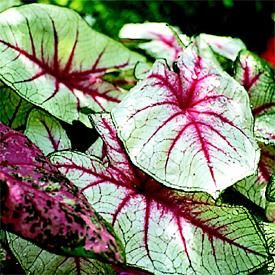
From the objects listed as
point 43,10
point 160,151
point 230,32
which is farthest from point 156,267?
point 230,32

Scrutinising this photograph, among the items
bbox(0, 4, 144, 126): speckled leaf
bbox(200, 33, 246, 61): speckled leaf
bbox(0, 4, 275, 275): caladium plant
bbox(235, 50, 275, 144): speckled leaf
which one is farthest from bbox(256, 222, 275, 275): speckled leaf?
bbox(200, 33, 246, 61): speckled leaf

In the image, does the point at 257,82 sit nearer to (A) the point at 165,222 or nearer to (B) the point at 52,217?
(A) the point at 165,222

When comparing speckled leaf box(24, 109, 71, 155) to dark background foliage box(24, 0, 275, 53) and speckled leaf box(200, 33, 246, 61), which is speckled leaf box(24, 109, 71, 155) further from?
dark background foliage box(24, 0, 275, 53)

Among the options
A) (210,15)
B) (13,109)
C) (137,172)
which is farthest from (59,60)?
(210,15)

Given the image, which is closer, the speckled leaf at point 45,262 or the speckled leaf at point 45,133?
the speckled leaf at point 45,262

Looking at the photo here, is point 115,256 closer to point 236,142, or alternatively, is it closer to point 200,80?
point 236,142

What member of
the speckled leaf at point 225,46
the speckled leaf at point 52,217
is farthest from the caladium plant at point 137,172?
the speckled leaf at point 225,46

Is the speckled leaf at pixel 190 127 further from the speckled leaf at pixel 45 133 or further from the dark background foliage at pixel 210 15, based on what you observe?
the dark background foliage at pixel 210 15
